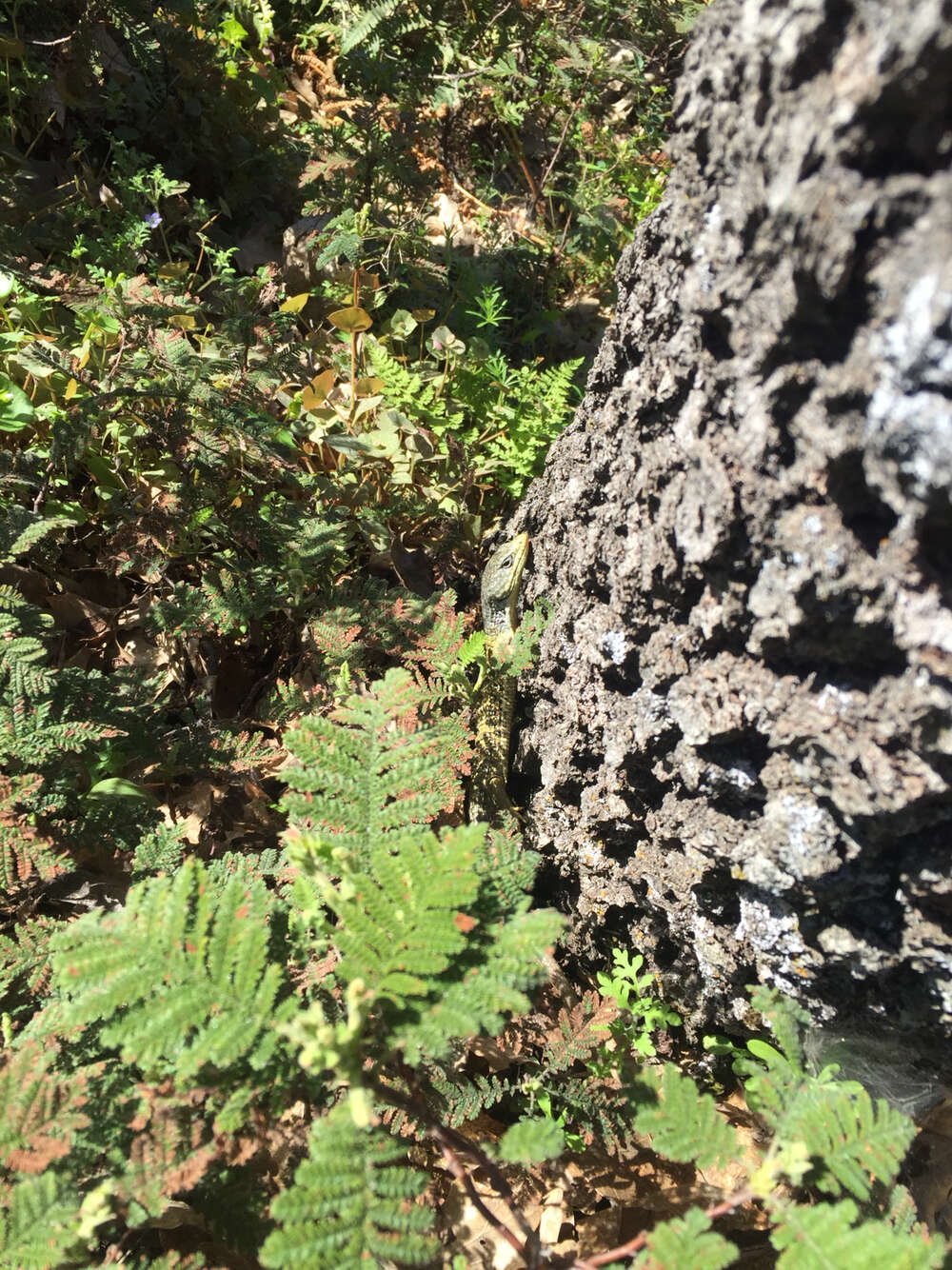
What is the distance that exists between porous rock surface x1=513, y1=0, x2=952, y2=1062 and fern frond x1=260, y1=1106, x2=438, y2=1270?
94 centimetres

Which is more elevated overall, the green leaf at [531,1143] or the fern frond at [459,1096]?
the green leaf at [531,1143]

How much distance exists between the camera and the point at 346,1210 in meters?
1.20

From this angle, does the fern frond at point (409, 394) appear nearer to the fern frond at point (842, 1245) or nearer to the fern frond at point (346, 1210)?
the fern frond at point (346, 1210)

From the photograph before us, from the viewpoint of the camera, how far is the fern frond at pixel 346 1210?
115 cm

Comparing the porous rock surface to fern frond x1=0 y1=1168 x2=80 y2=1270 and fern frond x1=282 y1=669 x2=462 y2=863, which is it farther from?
fern frond x1=0 y1=1168 x2=80 y2=1270

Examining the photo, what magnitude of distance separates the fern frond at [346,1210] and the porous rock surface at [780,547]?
936 mm

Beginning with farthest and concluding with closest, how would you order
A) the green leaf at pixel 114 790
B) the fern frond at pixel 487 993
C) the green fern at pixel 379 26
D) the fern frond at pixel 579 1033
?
1. the green fern at pixel 379 26
2. the green leaf at pixel 114 790
3. the fern frond at pixel 579 1033
4. the fern frond at pixel 487 993

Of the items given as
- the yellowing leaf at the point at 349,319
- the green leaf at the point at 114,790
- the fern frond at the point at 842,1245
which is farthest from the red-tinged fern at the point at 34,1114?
the yellowing leaf at the point at 349,319

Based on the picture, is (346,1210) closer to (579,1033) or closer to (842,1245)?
(842,1245)

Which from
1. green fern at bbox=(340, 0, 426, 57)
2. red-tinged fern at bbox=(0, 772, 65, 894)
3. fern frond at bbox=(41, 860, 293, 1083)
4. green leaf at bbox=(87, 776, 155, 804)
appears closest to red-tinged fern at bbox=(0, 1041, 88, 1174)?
fern frond at bbox=(41, 860, 293, 1083)

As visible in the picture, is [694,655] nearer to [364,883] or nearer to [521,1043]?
[364,883]

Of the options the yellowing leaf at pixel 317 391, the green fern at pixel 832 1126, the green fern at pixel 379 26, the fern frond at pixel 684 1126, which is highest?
the green fern at pixel 379 26

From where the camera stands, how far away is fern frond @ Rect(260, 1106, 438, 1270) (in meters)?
1.15

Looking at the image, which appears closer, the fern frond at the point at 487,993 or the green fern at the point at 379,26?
the fern frond at the point at 487,993
